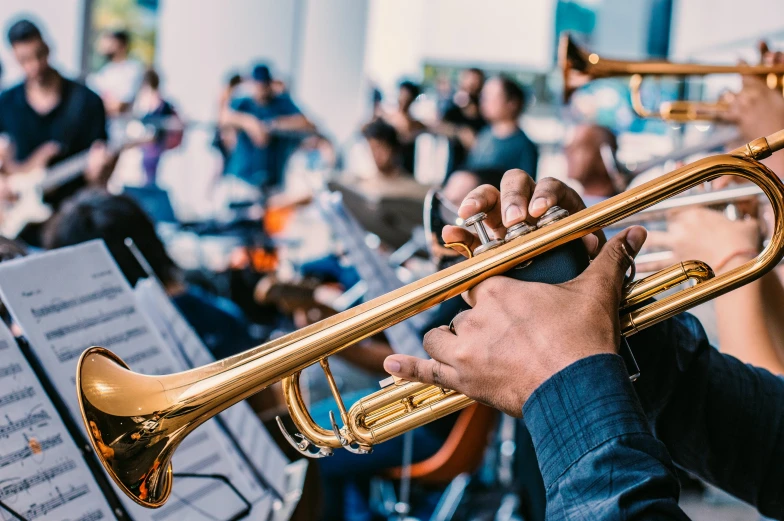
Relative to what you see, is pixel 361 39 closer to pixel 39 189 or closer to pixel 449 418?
pixel 39 189

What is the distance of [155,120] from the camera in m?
6.36

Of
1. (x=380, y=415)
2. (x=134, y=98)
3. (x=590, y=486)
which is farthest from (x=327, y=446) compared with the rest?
(x=134, y=98)

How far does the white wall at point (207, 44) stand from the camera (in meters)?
7.95

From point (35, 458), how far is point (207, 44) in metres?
7.76

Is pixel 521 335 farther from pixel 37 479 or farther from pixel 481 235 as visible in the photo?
pixel 37 479

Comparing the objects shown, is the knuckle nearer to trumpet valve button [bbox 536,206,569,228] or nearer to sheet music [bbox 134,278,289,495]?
trumpet valve button [bbox 536,206,569,228]

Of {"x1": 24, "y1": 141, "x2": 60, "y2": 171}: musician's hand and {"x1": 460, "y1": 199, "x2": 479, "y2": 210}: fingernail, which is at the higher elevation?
{"x1": 460, "y1": 199, "x2": 479, "y2": 210}: fingernail

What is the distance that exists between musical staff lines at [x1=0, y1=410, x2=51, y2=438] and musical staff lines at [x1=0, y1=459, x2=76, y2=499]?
0.07 metres

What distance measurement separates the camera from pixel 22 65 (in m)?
4.37

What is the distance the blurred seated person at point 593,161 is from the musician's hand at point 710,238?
190 centimetres

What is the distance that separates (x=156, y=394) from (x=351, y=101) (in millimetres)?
9191

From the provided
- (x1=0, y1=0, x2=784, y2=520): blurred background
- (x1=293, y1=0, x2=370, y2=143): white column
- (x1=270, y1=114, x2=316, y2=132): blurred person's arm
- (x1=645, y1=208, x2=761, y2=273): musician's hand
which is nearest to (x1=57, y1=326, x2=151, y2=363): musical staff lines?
(x1=0, y1=0, x2=784, y2=520): blurred background

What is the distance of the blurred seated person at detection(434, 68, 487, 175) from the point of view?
7035mm

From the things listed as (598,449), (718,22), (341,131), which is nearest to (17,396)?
A: (598,449)
